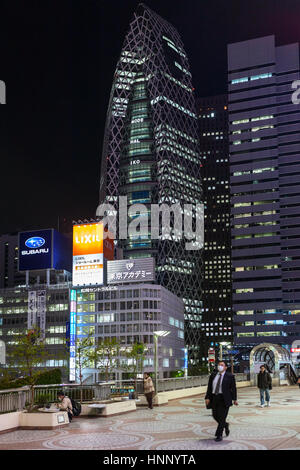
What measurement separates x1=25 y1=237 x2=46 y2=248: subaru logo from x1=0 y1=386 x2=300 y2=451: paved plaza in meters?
104

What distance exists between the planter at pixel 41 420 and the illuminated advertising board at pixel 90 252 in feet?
315

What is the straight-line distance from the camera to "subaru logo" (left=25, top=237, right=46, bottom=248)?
12444 cm

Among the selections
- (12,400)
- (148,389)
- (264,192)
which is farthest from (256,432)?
(264,192)

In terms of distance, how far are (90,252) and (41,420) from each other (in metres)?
97.5

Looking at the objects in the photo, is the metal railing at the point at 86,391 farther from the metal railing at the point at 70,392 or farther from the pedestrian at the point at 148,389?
the pedestrian at the point at 148,389

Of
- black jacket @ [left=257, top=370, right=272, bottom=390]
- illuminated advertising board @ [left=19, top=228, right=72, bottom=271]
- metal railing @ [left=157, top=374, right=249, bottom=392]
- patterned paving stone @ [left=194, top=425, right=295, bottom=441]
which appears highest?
illuminated advertising board @ [left=19, top=228, right=72, bottom=271]

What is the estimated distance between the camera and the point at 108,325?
423 feet

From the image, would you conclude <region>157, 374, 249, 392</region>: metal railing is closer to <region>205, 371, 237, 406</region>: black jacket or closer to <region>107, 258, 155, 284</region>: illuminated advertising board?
<region>205, 371, 237, 406</region>: black jacket

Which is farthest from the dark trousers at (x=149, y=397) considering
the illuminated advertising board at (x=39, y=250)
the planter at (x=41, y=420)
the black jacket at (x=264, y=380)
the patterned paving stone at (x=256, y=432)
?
the illuminated advertising board at (x=39, y=250)

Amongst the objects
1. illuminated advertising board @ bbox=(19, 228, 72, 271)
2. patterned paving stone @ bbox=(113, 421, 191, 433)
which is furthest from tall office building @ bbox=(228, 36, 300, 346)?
patterned paving stone @ bbox=(113, 421, 191, 433)

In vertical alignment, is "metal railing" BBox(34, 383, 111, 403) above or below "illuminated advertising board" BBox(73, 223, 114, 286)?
below

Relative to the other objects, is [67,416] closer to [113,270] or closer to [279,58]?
[113,270]

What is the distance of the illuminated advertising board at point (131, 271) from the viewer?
129 m

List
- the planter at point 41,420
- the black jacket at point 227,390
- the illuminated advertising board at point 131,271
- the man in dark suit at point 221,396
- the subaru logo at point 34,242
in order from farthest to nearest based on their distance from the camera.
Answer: the illuminated advertising board at point 131,271 < the subaru logo at point 34,242 < the planter at point 41,420 < the black jacket at point 227,390 < the man in dark suit at point 221,396
